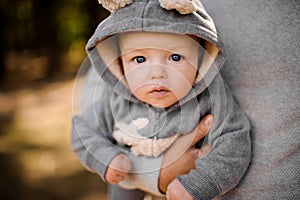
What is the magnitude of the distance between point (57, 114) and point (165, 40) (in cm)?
226

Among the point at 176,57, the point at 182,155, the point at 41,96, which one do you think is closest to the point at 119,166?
the point at 182,155

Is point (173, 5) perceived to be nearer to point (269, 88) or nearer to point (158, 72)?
point (158, 72)

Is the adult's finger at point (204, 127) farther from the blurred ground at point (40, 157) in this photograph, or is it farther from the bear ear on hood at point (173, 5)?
the blurred ground at point (40, 157)

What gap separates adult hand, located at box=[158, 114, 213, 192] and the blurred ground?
49.2 inches

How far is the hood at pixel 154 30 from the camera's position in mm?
709

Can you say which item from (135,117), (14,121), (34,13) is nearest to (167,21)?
(135,117)

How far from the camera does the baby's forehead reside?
2.35ft

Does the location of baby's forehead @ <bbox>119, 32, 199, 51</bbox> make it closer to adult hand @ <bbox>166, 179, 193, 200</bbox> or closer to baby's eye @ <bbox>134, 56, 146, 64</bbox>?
baby's eye @ <bbox>134, 56, 146, 64</bbox>

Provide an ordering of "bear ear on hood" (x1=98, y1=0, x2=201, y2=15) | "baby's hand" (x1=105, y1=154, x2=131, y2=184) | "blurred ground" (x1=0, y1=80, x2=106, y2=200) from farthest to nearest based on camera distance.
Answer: "blurred ground" (x1=0, y1=80, x2=106, y2=200), "baby's hand" (x1=105, y1=154, x2=131, y2=184), "bear ear on hood" (x1=98, y1=0, x2=201, y2=15)

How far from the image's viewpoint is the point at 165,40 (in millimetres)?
715

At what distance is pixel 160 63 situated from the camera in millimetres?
720

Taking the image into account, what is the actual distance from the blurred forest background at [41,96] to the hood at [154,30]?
4.30 ft

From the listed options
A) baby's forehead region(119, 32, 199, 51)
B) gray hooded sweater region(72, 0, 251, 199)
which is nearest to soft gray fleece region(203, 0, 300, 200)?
gray hooded sweater region(72, 0, 251, 199)

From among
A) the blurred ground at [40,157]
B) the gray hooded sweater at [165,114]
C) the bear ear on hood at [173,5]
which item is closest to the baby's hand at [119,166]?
the gray hooded sweater at [165,114]
